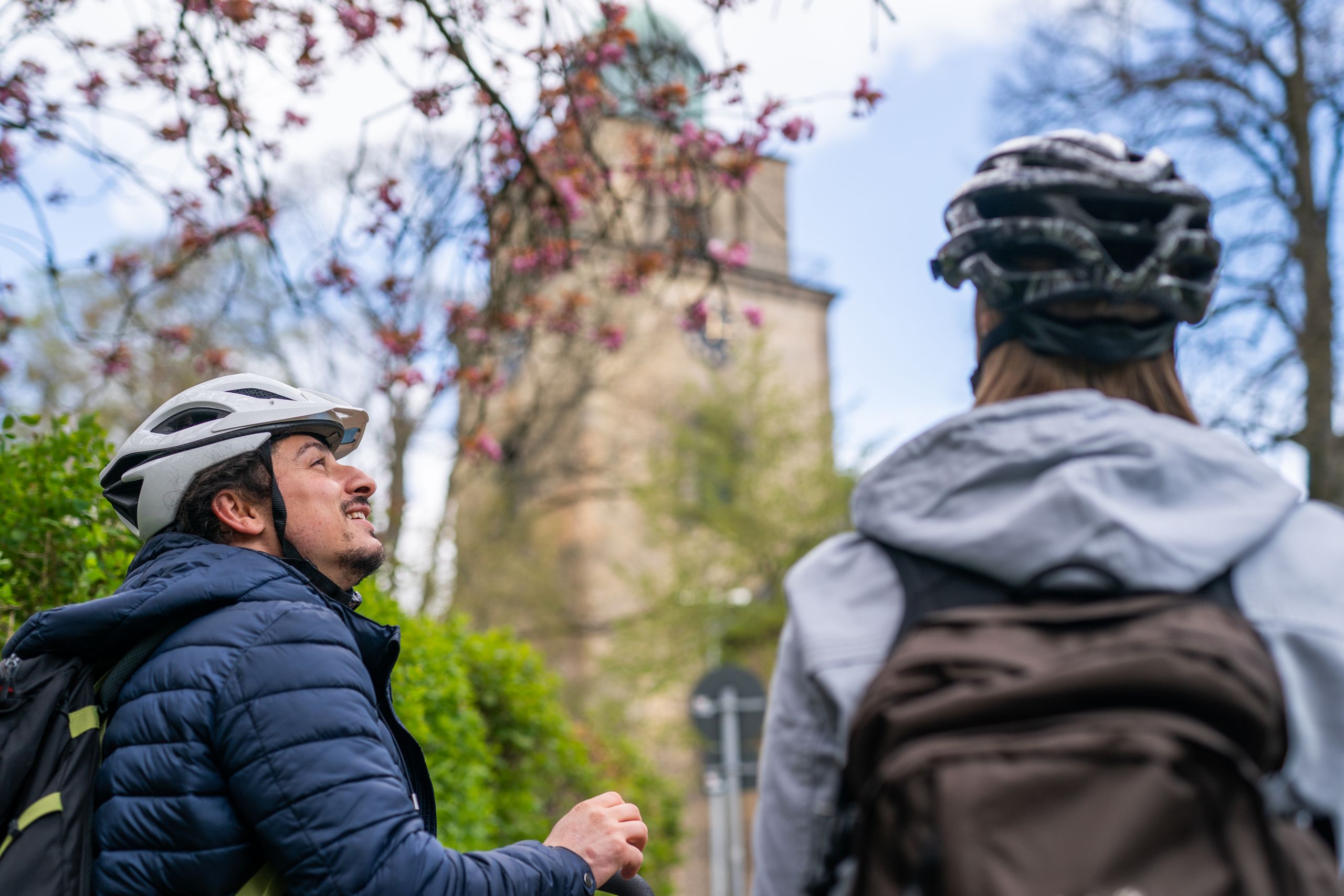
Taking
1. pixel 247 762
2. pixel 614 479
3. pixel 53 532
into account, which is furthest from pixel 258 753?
pixel 614 479

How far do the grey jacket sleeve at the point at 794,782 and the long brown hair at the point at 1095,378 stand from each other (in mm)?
427

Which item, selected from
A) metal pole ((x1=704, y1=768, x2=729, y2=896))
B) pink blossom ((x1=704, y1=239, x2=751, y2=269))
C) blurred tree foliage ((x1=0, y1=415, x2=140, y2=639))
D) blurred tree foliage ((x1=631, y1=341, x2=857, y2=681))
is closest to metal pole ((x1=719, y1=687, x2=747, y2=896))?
metal pole ((x1=704, y1=768, x2=729, y2=896))

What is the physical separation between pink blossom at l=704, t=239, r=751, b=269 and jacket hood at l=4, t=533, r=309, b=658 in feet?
14.0

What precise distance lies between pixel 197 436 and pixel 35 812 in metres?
0.83

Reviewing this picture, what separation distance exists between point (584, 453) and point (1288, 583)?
27.4 meters

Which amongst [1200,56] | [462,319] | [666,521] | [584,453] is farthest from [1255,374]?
[584,453]

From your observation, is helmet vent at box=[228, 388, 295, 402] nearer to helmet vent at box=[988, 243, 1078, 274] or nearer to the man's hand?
the man's hand

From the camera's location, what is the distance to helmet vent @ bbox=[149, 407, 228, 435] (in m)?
2.64

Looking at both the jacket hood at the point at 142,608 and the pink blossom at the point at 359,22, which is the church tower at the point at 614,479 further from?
the jacket hood at the point at 142,608

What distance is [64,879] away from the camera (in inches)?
77.4

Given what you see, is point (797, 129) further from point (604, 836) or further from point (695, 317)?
point (604, 836)

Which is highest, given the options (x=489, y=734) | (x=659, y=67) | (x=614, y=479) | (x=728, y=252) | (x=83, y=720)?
(x=659, y=67)

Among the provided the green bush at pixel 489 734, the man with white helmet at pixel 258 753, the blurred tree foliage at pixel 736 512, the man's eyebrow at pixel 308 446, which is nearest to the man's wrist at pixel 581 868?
the man with white helmet at pixel 258 753

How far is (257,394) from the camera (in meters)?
2.73
